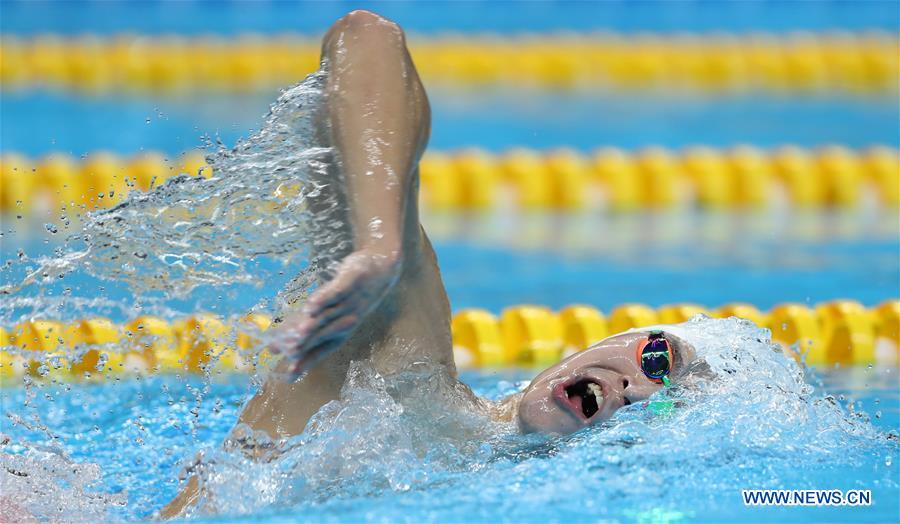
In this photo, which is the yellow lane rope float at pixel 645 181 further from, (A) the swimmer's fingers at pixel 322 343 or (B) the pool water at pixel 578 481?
(A) the swimmer's fingers at pixel 322 343

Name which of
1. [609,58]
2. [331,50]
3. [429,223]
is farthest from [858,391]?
[609,58]

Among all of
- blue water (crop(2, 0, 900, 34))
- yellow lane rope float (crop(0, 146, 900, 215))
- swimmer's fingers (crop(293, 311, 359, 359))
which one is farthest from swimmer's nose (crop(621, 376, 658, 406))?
blue water (crop(2, 0, 900, 34))

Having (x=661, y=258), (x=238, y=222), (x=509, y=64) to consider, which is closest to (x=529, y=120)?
(x=509, y=64)

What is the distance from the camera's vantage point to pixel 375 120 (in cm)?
143

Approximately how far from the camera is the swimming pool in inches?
60.2

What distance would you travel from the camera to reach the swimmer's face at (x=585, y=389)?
1.58 m

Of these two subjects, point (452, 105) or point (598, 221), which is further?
point (452, 105)

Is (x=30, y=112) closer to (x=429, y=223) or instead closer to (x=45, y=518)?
(x=429, y=223)

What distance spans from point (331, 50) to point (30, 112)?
4777 millimetres

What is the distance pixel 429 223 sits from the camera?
4.18m

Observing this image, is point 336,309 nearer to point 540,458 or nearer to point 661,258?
point 540,458

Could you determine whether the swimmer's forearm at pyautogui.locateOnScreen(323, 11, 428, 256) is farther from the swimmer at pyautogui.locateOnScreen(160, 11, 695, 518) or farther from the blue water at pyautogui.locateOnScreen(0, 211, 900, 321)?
the blue water at pyautogui.locateOnScreen(0, 211, 900, 321)

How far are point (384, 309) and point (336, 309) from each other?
309 mm

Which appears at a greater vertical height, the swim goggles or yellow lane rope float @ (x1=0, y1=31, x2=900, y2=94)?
yellow lane rope float @ (x1=0, y1=31, x2=900, y2=94)
